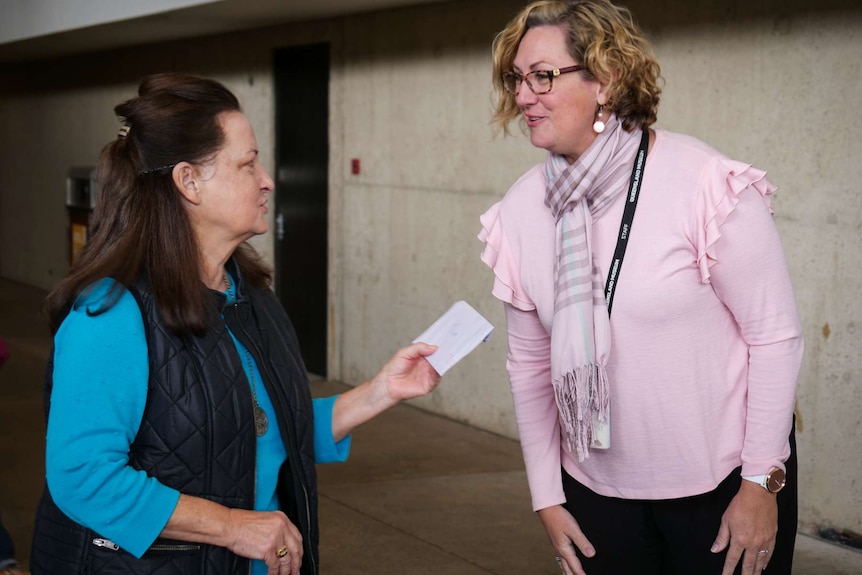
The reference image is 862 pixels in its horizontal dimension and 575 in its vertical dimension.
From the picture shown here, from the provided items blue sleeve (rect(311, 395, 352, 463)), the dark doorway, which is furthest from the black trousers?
the dark doorway

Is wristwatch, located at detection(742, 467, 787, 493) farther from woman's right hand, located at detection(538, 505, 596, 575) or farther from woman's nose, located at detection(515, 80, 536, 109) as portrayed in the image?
woman's nose, located at detection(515, 80, 536, 109)

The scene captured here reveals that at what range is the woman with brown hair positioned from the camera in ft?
6.21

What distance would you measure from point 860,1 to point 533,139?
269 centimetres

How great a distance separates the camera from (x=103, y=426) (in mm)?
1870

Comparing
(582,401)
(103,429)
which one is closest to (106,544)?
(103,429)

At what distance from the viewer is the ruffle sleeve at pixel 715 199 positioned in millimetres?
2055

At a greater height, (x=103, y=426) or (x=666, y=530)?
(x=103, y=426)

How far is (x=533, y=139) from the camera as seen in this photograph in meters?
2.27

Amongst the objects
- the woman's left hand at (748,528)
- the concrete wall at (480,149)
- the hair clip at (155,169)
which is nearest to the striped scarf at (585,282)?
the woman's left hand at (748,528)

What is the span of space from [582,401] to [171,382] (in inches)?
32.1

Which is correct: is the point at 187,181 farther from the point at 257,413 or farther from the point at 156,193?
the point at 257,413

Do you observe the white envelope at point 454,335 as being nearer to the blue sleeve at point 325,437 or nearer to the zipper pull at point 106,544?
the blue sleeve at point 325,437

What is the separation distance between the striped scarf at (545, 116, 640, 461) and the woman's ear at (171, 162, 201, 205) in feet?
2.40

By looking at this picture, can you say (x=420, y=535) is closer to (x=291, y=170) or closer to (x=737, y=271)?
(x=737, y=271)
